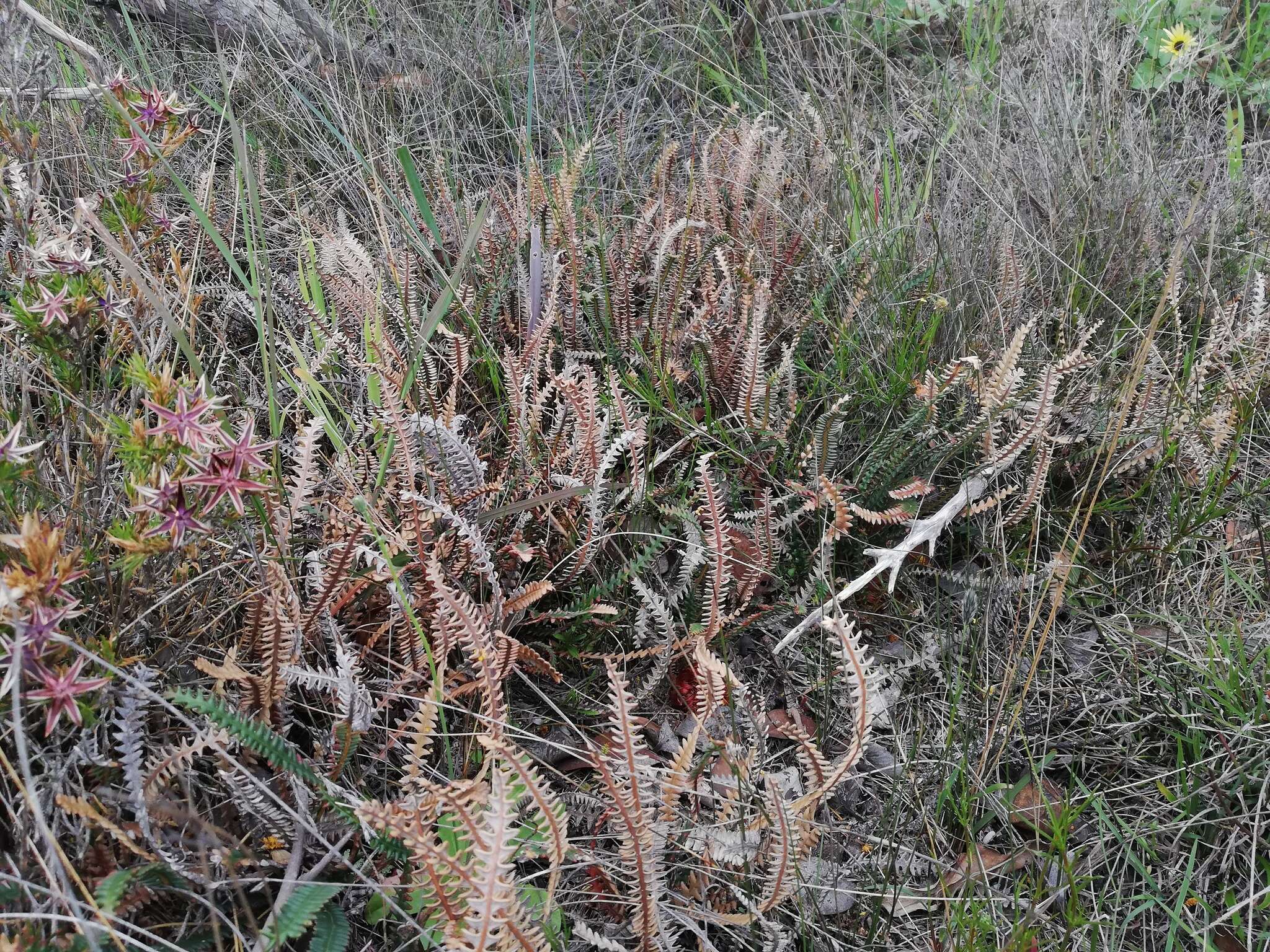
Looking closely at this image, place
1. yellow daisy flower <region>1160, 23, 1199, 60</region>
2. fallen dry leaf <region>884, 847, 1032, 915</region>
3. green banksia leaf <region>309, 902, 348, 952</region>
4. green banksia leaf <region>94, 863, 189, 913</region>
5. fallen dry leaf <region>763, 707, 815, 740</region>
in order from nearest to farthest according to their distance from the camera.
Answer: green banksia leaf <region>94, 863, 189, 913</region>
green banksia leaf <region>309, 902, 348, 952</region>
fallen dry leaf <region>884, 847, 1032, 915</region>
fallen dry leaf <region>763, 707, 815, 740</region>
yellow daisy flower <region>1160, 23, 1199, 60</region>

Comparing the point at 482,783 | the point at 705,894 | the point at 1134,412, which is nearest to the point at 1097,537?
the point at 1134,412

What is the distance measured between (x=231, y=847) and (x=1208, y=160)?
2.84 metres

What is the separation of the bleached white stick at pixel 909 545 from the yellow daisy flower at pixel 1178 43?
5.48ft

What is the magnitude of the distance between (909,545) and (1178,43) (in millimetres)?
2172

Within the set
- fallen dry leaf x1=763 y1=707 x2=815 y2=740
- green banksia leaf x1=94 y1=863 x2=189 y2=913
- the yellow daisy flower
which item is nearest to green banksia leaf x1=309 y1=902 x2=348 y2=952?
green banksia leaf x1=94 y1=863 x2=189 y2=913

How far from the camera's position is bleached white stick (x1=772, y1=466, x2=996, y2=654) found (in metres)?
1.58

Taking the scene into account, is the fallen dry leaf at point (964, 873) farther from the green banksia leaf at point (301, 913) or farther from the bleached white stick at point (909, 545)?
the green banksia leaf at point (301, 913)

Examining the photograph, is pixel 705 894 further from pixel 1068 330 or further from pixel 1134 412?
pixel 1068 330

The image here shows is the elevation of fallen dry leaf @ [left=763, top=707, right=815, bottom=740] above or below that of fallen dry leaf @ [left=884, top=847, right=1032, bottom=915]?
above

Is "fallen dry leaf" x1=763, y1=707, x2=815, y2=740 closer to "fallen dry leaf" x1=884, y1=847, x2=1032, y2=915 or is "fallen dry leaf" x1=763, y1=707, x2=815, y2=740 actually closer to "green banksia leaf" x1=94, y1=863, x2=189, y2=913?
"fallen dry leaf" x1=884, y1=847, x2=1032, y2=915

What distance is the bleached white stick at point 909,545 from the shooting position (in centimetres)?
158

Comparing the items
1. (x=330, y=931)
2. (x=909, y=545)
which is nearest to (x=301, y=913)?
(x=330, y=931)

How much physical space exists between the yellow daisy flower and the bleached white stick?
1.67 metres

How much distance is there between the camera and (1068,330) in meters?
2.20
